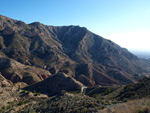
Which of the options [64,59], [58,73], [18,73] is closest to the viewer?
[58,73]

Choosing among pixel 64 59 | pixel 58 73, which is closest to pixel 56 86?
pixel 58 73

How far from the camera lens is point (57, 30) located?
183375 mm

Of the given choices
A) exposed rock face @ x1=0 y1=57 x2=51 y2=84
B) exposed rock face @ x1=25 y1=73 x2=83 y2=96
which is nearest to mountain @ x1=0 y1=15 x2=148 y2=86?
exposed rock face @ x1=0 y1=57 x2=51 y2=84

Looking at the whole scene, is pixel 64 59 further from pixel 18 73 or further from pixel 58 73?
pixel 58 73

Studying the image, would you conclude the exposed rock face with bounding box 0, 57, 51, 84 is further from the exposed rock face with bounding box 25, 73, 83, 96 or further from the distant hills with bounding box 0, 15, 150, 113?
the exposed rock face with bounding box 25, 73, 83, 96

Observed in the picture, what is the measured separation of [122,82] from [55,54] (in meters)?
53.2

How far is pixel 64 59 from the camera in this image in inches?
4003

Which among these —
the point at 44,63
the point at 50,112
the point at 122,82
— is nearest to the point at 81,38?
the point at 44,63

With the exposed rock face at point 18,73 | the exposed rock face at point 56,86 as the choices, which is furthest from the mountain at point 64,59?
the exposed rock face at point 56,86

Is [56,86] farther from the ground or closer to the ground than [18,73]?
farther from the ground

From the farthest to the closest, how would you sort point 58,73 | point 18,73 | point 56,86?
point 18,73 → point 58,73 → point 56,86

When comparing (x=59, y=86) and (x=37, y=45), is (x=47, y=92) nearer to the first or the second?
(x=59, y=86)

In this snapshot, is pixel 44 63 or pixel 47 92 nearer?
pixel 47 92

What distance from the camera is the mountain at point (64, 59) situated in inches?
3041
